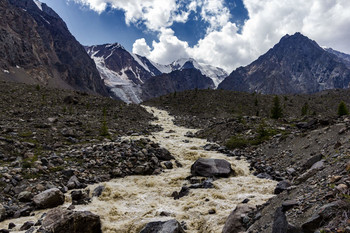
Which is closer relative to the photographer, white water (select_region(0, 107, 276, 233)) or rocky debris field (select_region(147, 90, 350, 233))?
rocky debris field (select_region(147, 90, 350, 233))

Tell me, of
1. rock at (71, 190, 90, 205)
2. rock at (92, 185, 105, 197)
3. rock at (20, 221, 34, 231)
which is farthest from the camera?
rock at (92, 185, 105, 197)

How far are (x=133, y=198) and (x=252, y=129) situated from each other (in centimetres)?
2152

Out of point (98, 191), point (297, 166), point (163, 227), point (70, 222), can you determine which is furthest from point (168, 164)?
point (70, 222)

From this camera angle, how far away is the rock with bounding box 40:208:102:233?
1013 cm

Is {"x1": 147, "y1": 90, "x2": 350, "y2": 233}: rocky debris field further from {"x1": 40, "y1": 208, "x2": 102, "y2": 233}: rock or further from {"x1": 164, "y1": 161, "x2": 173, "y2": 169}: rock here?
{"x1": 164, "y1": 161, "x2": 173, "y2": 169}: rock

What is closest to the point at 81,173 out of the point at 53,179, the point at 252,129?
the point at 53,179

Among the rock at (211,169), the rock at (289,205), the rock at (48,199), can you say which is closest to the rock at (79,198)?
the rock at (48,199)

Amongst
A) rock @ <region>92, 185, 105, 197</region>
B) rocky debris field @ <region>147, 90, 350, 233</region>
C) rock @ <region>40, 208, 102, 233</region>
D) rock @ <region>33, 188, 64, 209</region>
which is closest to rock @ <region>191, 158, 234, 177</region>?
rocky debris field @ <region>147, 90, 350, 233</region>

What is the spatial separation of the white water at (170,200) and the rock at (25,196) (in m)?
1.95

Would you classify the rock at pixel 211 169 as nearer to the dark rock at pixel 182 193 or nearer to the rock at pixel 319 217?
the dark rock at pixel 182 193

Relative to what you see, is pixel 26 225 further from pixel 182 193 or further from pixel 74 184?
pixel 182 193

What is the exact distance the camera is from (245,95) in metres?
89.4

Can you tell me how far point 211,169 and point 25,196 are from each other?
12761 millimetres

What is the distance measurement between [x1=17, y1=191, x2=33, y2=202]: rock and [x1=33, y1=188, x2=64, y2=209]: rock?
0.50 metres
